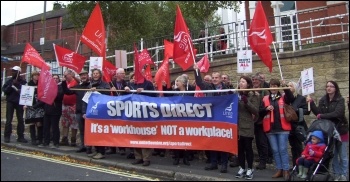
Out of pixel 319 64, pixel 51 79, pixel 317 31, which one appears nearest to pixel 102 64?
pixel 51 79

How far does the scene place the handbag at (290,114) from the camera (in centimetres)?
686

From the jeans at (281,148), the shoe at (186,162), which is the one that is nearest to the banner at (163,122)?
the shoe at (186,162)

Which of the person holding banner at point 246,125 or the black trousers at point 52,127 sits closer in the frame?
the person holding banner at point 246,125

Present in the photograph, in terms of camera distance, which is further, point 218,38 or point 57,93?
point 218,38

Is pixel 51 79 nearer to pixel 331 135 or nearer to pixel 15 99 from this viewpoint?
pixel 15 99

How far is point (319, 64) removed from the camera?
9.57 meters

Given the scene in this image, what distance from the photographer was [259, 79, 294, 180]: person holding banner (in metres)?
6.90

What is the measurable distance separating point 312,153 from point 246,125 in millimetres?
1225

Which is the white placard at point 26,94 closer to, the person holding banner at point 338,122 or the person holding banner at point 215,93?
the person holding banner at point 215,93

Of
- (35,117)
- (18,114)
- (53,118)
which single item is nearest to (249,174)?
(53,118)

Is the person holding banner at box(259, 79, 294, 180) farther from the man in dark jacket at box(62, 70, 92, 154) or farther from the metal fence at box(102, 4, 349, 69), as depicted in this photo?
the man in dark jacket at box(62, 70, 92, 154)

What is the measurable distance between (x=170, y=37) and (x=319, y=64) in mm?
5451

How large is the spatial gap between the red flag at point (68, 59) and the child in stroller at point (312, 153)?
20.4 ft

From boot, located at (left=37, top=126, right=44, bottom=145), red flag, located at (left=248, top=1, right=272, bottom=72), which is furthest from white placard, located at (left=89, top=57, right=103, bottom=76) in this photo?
red flag, located at (left=248, top=1, right=272, bottom=72)
